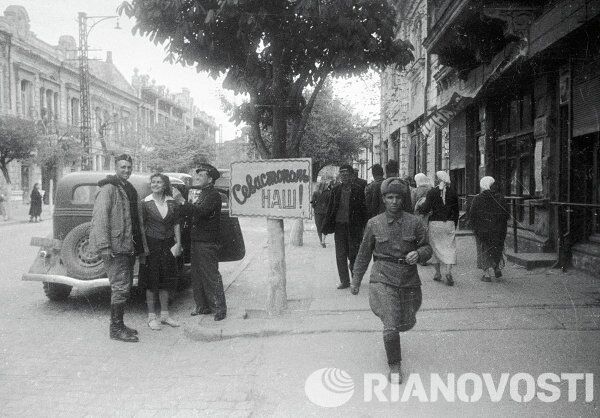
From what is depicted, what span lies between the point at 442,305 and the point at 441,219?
Result: 79.5 inches

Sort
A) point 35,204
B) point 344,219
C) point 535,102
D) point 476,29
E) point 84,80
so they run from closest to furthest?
point 344,219 < point 535,102 < point 476,29 < point 35,204 < point 84,80

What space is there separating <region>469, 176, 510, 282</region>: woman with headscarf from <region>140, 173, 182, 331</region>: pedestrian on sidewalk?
433 cm

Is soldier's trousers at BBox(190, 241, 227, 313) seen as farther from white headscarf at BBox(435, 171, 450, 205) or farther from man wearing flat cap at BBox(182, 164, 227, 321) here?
white headscarf at BBox(435, 171, 450, 205)

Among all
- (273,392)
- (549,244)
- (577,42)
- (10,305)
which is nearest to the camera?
(273,392)

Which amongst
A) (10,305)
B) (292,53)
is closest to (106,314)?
(10,305)

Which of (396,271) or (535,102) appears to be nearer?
(396,271)

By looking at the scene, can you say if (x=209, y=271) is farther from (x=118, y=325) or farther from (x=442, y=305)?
(x=442, y=305)

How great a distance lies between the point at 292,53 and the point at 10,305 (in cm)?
488

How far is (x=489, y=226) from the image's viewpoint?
28.4ft

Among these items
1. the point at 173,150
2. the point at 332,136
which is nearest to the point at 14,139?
the point at 332,136

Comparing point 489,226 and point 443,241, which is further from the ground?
point 489,226

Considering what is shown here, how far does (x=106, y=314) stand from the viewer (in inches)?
295

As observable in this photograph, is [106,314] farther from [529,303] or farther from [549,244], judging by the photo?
[549,244]

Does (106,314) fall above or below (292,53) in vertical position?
below
